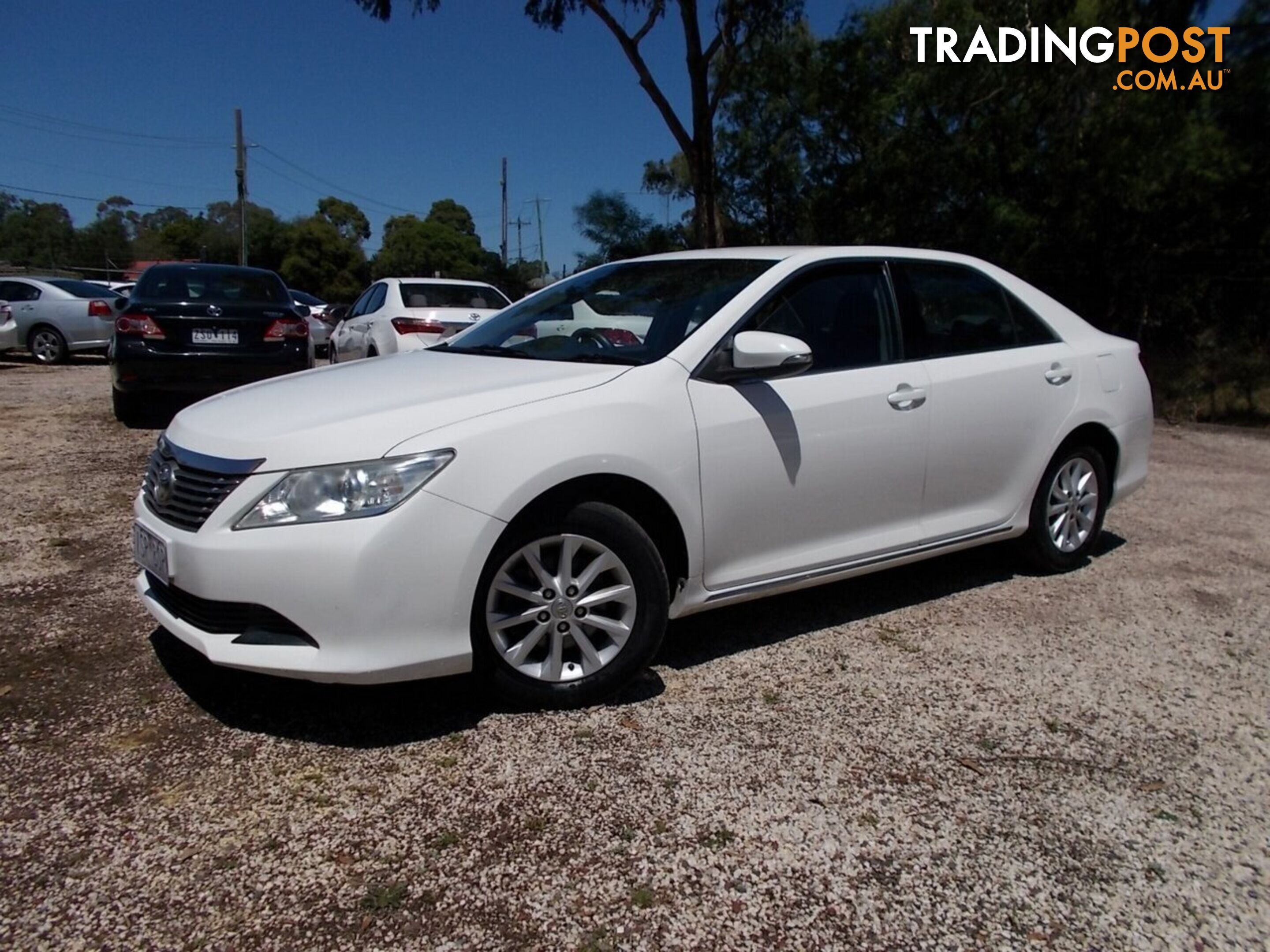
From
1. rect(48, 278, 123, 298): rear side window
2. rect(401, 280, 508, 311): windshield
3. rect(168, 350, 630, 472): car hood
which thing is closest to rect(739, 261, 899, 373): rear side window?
rect(168, 350, 630, 472): car hood

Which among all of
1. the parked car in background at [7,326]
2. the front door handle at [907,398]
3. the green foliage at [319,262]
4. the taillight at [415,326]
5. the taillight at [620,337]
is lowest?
the front door handle at [907,398]

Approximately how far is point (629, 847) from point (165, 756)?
1419 mm

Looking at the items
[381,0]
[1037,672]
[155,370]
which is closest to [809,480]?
[1037,672]

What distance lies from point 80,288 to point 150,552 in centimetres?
1563

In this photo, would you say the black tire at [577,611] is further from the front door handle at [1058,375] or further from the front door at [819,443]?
the front door handle at [1058,375]

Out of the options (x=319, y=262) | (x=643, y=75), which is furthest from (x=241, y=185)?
(x=643, y=75)

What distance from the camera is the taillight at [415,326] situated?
960 centimetres

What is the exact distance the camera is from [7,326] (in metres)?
15.7

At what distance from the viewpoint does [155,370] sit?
26.7 ft

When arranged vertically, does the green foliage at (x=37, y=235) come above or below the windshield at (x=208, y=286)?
above

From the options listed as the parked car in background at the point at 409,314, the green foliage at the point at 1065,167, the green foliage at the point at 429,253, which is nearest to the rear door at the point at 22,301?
the parked car in background at the point at 409,314

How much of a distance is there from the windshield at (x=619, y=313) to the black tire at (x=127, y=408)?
579 cm

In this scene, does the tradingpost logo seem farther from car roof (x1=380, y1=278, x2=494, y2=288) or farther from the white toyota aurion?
the white toyota aurion

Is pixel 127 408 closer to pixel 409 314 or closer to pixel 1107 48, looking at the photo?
pixel 409 314
